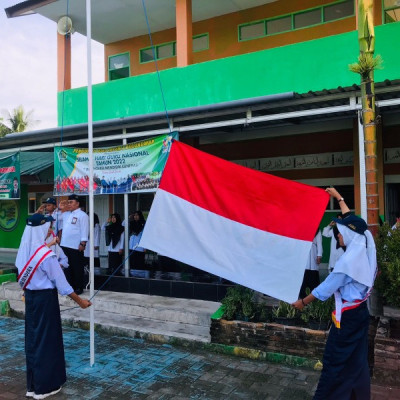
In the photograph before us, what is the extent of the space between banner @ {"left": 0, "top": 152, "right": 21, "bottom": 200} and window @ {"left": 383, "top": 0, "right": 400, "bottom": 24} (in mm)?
8845

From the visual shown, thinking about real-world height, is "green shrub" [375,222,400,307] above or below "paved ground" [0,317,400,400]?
above

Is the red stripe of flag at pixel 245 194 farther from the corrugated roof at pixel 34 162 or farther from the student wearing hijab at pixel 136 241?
the corrugated roof at pixel 34 162

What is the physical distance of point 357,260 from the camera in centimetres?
354

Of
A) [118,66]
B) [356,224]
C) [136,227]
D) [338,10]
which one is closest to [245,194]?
[356,224]

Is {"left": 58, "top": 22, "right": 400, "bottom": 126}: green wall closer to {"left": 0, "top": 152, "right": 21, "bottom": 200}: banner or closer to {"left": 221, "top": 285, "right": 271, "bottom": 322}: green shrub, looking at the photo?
{"left": 0, "top": 152, "right": 21, "bottom": 200}: banner

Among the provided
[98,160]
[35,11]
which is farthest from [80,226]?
[35,11]

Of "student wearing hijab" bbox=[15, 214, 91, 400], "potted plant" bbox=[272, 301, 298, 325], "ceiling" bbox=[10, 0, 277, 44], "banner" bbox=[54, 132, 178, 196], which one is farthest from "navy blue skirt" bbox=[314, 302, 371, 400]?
"ceiling" bbox=[10, 0, 277, 44]

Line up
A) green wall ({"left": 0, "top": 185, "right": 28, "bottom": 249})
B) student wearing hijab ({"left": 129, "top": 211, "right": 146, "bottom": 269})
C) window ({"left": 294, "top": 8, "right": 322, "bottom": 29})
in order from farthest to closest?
green wall ({"left": 0, "top": 185, "right": 28, "bottom": 249}) → window ({"left": 294, "top": 8, "right": 322, "bottom": 29}) → student wearing hijab ({"left": 129, "top": 211, "right": 146, "bottom": 269})

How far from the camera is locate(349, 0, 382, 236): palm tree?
4941 millimetres

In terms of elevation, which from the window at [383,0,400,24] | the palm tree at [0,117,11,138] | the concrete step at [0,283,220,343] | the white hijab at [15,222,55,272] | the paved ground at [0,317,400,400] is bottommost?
the paved ground at [0,317,400,400]

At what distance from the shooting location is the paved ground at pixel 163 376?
4379 millimetres

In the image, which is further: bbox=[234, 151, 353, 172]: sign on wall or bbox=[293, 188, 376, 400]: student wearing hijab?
bbox=[234, 151, 353, 172]: sign on wall

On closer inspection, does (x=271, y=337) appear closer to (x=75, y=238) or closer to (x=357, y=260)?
(x=357, y=260)

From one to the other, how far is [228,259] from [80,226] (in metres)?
4.14
